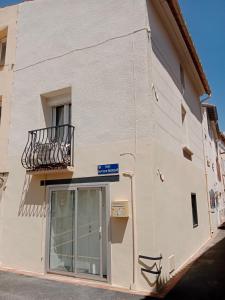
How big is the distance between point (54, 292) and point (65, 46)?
6.60 metres

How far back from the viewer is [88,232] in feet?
20.8

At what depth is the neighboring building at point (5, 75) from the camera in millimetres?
8055

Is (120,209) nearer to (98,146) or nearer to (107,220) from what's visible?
(107,220)

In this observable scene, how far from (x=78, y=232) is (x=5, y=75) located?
5980 mm

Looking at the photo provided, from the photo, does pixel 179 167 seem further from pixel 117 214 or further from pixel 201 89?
pixel 201 89

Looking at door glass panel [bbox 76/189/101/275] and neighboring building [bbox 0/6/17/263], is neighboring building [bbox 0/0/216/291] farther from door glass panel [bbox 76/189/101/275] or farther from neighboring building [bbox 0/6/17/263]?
neighboring building [bbox 0/6/17/263]

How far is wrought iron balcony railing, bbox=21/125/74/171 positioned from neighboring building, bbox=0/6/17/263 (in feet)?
3.28

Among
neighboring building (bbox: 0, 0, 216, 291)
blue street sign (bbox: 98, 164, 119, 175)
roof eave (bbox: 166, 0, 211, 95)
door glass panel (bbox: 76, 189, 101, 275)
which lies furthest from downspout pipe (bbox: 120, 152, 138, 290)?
roof eave (bbox: 166, 0, 211, 95)

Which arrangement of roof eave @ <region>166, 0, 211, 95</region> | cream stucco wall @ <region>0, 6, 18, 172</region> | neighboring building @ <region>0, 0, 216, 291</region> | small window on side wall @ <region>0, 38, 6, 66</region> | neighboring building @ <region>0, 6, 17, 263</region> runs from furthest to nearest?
small window on side wall @ <region>0, 38, 6, 66</region> < cream stucco wall @ <region>0, 6, 18, 172</region> < neighboring building @ <region>0, 6, 17, 263</region> < roof eave @ <region>166, 0, 211, 95</region> < neighboring building @ <region>0, 0, 216, 291</region>

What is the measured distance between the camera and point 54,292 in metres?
5.39

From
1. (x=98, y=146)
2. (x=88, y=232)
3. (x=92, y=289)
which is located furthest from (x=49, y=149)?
(x=92, y=289)

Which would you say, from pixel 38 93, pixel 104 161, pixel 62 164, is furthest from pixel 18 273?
pixel 38 93

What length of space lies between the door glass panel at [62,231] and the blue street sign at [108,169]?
1069 millimetres

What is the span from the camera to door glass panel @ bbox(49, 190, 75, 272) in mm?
6578
